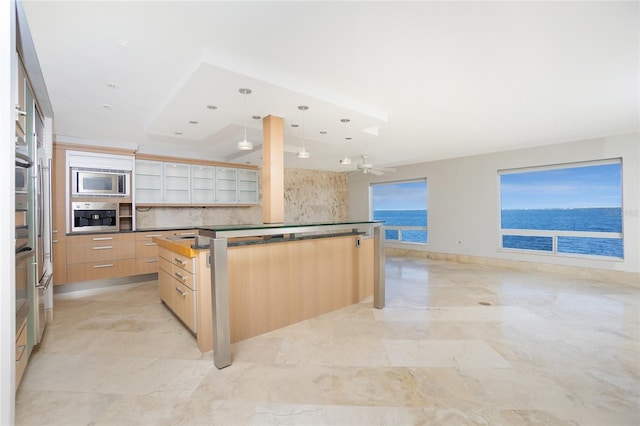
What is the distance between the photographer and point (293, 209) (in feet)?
26.6

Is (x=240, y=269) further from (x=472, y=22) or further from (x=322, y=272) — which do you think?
(x=472, y=22)

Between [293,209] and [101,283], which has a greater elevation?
[293,209]

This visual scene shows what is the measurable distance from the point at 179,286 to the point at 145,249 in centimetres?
268

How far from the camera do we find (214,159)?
6191mm

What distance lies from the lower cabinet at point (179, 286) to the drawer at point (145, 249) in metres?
1.75

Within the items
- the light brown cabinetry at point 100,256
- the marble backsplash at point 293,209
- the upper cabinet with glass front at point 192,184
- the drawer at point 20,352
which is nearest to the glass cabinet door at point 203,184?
the upper cabinet with glass front at point 192,184

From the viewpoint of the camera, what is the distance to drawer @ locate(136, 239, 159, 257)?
492cm

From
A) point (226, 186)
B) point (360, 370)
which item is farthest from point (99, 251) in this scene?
point (360, 370)

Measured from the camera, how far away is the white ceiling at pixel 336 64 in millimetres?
1835

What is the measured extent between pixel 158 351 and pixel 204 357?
1.51 ft

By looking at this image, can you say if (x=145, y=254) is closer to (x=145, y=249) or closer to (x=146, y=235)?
(x=145, y=249)

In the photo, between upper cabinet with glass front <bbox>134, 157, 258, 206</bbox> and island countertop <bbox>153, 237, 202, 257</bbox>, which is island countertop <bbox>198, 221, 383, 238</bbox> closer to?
island countertop <bbox>153, 237, 202, 257</bbox>

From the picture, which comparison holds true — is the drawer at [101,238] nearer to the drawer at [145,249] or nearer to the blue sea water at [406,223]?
the drawer at [145,249]

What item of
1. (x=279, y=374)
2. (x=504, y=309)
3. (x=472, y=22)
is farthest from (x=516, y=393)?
(x=472, y=22)
